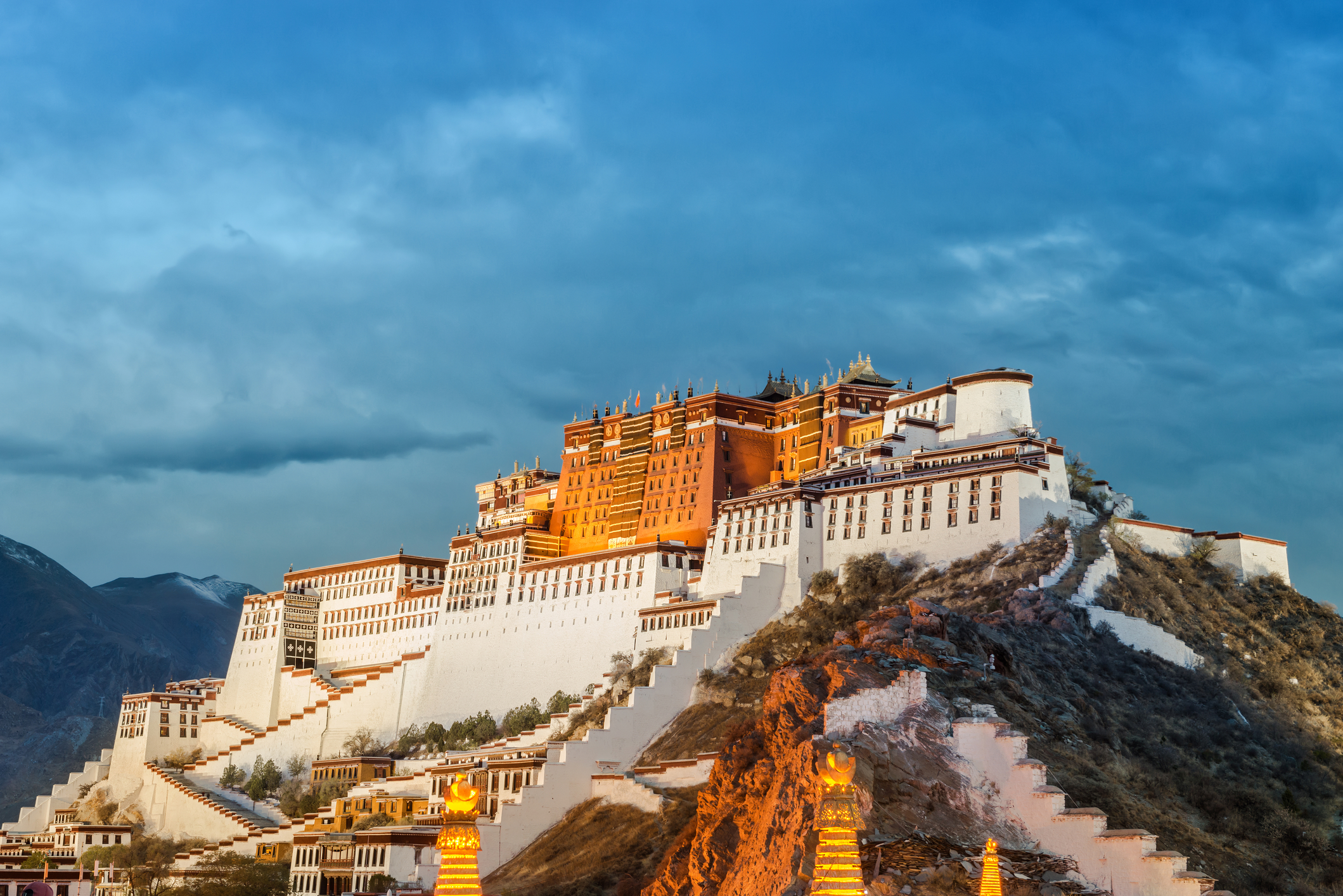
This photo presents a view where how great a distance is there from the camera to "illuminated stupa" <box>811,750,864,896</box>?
12.7 m

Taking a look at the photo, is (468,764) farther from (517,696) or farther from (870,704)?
(870,704)

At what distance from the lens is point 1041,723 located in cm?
4934

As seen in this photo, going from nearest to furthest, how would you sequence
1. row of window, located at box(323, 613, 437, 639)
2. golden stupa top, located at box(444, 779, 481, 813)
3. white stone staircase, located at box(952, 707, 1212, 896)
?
golden stupa top, located at box(444, 779, 481, 813) → white stone staircase, located at box(952, 707, 1212, 896) → row of window, located at box(323, 613, 437, 639)

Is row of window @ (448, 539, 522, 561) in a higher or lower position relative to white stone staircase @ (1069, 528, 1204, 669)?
higher

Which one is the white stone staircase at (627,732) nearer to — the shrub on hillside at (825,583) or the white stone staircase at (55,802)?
the shrub on hillside at (825,583)

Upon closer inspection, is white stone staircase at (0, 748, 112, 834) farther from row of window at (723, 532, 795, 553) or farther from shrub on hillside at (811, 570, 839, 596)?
Result: shrub on hillside at (811, 570, 839, 596)

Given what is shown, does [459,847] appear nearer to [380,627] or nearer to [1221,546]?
[1221,546]

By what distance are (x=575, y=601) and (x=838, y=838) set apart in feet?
230

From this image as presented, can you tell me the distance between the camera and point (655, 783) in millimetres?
61656

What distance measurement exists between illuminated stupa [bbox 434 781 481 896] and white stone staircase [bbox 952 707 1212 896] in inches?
978

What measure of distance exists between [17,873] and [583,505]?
38962mm

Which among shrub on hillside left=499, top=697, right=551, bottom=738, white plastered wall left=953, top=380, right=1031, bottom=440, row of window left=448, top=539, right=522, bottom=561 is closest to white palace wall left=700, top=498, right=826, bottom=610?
white plastered wall left=953, top=380, right=1031, bottom=440

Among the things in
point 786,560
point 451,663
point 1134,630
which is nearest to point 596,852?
point 786,560

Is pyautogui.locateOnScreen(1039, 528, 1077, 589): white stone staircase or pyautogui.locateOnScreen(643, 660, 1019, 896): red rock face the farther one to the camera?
pyautogui.locateOnScreen(1039, 528, 1077, 589): white stone staircase
